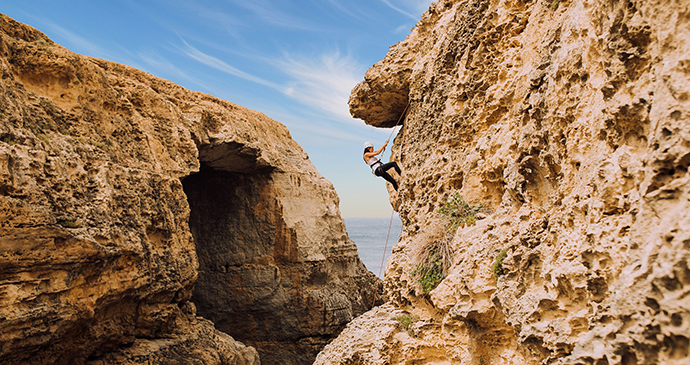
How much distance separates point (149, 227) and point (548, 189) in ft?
19.6

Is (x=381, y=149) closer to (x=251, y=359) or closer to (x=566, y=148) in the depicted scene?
(x=566, y=148)

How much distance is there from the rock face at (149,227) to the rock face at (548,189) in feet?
10.6

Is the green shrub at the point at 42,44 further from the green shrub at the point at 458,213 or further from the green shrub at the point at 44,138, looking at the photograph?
the green shrub at the point at 458,213

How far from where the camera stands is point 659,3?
1.69 meters

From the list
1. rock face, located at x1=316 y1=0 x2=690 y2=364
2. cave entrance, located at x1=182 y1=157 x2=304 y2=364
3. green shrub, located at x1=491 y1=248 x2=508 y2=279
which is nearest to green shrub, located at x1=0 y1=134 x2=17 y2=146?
rock face, located at x1=316 y1=0 x2=690 y2=364

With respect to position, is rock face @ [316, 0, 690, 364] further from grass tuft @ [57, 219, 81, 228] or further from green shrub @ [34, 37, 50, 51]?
green shrub @ [34, 37, 50, 51]

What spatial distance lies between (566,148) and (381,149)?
14.2ft

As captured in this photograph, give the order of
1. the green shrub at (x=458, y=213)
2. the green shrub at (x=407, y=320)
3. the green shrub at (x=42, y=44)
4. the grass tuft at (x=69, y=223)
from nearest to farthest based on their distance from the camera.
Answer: the green shrub at (x=458, y=213) → the green shrub at (x=407, y=320) → the grass tuft at (x=69, y=223) → the green shrub at (x=42, y=44)

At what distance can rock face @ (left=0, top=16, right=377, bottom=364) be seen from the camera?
512cm

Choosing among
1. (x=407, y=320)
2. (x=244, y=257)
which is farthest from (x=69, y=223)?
(x=244, y=257)

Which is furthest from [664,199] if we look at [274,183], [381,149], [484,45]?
[274,183]

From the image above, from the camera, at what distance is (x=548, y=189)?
9.57 ft

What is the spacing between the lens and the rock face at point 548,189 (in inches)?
62.4

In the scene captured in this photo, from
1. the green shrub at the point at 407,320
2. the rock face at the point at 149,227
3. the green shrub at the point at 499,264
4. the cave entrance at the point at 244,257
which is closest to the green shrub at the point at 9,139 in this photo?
the rock face at the point at 149,227
